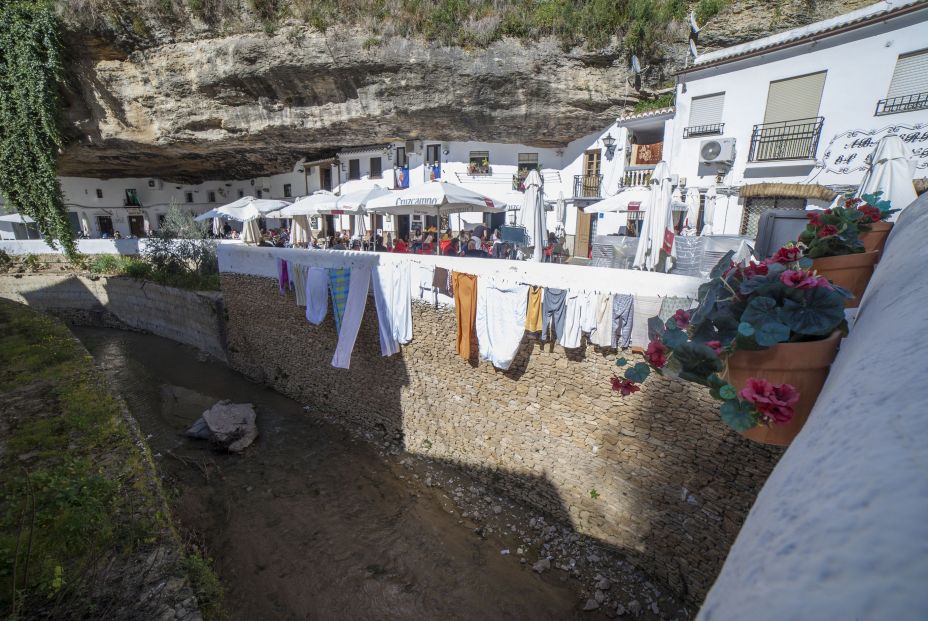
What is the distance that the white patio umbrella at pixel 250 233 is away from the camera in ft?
43.3

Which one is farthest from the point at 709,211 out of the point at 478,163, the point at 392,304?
the point at 392,304

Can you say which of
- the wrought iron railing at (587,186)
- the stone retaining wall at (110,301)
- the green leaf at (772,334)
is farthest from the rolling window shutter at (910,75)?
the stone retaining wall at (110,301)

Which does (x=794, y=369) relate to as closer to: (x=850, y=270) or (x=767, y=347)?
(x=767, y=347)

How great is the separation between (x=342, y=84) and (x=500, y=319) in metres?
12.9

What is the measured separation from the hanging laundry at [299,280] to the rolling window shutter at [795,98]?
11.9 m

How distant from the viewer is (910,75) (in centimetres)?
886

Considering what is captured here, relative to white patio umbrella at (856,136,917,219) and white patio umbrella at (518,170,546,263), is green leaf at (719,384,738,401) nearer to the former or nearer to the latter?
white patio umbrella at (856,136,917,219)

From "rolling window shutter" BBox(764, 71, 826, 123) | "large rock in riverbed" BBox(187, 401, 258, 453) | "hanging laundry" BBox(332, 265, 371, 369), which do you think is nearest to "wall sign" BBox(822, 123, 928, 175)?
"rolling window shutter" BBox(764, 71, 826, 123)

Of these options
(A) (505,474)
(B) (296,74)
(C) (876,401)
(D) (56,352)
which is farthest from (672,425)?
(B) (296,74)

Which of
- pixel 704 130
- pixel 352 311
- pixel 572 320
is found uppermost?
pixel 704 130

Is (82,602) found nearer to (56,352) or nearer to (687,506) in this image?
(56,352)

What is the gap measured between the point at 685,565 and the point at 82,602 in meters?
6.20

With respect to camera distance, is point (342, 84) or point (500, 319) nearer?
point (500, 319)

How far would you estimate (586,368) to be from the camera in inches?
238
